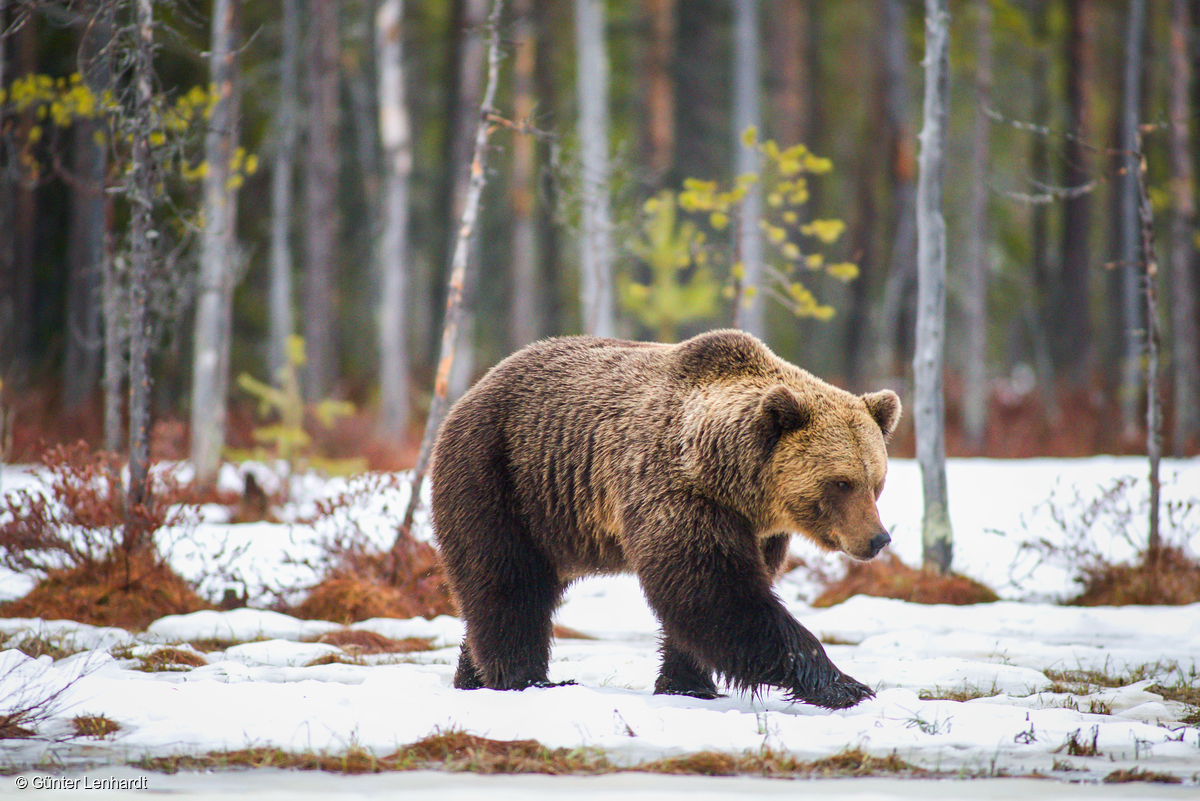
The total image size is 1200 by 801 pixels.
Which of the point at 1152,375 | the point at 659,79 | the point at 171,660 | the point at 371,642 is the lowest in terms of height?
the point at 371,642

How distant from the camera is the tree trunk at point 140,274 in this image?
6875 mm

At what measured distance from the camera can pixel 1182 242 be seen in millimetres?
14180

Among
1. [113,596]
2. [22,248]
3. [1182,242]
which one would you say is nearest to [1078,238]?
[1182,242]

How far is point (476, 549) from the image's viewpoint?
5168 millimetres

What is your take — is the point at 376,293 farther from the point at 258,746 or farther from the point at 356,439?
the point at 258,746

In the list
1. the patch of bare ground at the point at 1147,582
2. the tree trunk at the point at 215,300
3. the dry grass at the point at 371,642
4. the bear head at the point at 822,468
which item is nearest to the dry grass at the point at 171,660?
the dry grass at the point at 371,642

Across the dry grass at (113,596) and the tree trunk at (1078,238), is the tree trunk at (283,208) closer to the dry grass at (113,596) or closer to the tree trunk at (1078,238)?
the dry grass at (113,596)

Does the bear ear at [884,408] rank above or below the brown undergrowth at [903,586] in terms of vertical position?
above

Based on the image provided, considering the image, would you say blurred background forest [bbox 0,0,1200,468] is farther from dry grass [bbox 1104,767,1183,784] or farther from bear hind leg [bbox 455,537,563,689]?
dry grass [bbox 1104,767,1183,784]

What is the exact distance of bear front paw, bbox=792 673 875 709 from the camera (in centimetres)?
447

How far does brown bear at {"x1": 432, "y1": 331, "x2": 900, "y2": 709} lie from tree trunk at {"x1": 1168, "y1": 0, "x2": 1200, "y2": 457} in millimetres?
11272

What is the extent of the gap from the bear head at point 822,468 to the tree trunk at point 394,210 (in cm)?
1205

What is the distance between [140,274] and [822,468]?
4.78 metres

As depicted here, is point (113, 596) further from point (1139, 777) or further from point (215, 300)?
point (1139, 777)
